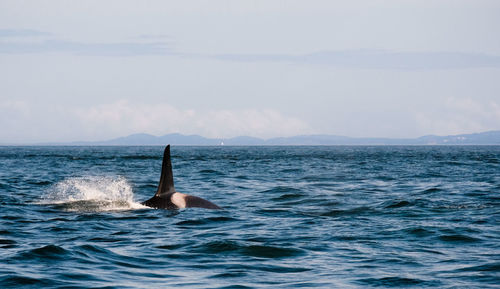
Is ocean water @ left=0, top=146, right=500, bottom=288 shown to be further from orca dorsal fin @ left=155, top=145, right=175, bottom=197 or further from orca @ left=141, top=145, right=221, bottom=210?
orca dorsal fin @ left=155, top=145, right=175, bottom=197

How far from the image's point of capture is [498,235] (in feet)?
43.6

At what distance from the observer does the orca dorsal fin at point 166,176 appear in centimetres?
1708

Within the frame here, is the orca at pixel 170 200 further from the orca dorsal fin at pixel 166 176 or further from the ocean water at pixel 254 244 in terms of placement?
the ocean water at pixel 254 244

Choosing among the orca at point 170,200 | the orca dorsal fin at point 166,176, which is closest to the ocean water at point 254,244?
the orca at point 170,200

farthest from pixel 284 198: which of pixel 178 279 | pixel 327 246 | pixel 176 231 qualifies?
pixel 178 279

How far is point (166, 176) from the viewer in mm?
17219

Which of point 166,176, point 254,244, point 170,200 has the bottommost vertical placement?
point 254,244

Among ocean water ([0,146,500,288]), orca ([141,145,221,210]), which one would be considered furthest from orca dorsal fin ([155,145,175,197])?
ocean water ([0,146,500,288])

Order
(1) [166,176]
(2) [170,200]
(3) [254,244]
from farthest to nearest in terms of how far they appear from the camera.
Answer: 1. (2) [170,200]
2. (1) [166,176]
3. (3) [254,244]

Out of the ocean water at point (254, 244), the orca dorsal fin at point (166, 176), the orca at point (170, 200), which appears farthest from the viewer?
the orca at point (170, 200)

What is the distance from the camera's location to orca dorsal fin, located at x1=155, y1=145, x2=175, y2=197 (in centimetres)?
1708

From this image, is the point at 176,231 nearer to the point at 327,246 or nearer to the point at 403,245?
the point at 327,246

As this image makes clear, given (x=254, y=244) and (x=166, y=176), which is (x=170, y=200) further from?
(x=254, y=244)

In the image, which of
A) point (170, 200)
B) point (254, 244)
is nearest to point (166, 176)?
point (170, 200)
